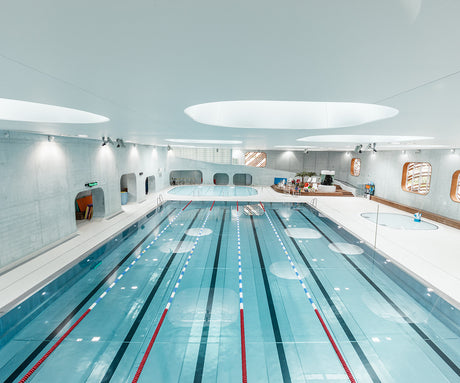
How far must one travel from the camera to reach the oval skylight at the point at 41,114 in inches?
161

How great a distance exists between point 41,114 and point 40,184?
10.7 feet

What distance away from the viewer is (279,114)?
5.09 meters

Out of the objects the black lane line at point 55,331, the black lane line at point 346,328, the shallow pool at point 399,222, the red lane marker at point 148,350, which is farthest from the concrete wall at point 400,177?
the black lane line at point 55,331

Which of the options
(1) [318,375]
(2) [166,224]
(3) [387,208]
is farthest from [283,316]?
(3) [387,208]

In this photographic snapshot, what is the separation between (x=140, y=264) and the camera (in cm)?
625

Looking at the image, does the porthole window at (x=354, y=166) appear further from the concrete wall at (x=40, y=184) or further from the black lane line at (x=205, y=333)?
the concrete wall at (x=40, y=184)

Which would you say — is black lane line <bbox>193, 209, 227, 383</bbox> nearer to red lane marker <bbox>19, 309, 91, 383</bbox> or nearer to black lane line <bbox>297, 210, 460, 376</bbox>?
red lane marker <bbox>19, 309, 91, 383</bbox>

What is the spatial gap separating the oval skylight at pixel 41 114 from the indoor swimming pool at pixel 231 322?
345 cm

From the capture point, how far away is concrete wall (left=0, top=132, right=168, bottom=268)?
19.0 feet

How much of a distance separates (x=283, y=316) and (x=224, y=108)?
13.6 feet

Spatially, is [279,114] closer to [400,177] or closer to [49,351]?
[49,351]

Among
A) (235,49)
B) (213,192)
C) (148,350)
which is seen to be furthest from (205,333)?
(213,192)

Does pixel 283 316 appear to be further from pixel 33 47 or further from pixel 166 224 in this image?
pixel 166 224

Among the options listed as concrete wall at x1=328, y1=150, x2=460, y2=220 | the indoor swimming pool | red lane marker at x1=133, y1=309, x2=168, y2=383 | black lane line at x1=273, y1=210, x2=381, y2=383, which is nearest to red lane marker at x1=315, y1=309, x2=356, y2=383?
the indoor swimming pool
